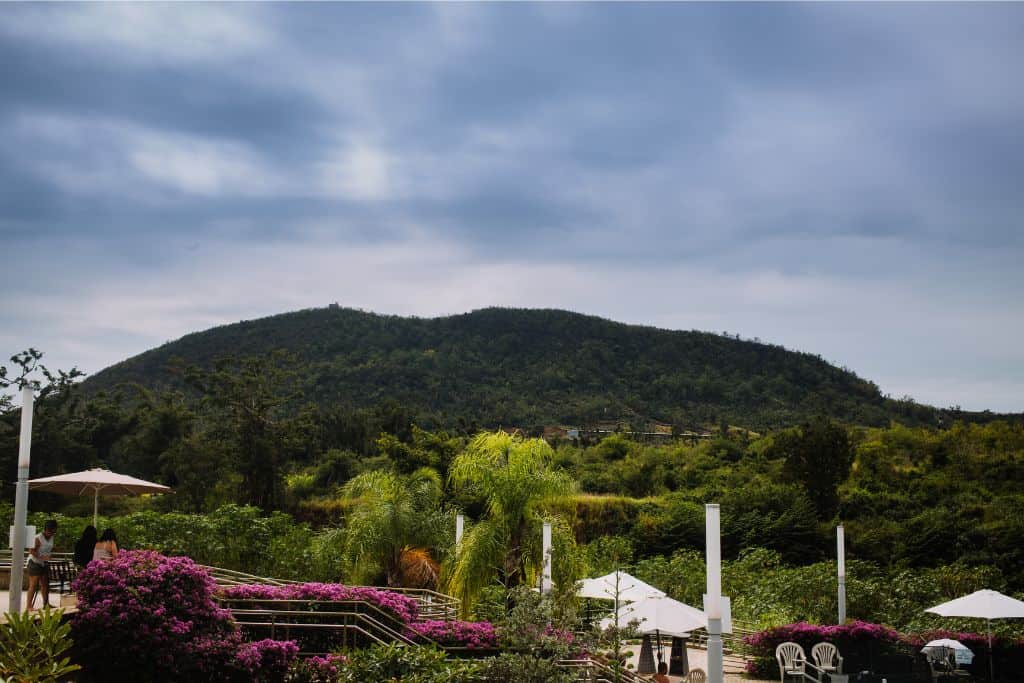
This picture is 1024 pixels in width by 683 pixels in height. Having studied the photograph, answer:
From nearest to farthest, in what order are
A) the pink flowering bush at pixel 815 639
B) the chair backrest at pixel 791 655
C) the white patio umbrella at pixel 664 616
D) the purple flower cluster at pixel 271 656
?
the purple flower cluster at pixel 271 656 < the white patio umbrella at pixel 664 616 < the chair backrest at pixel 791 655 < the pink flowering bush at pixel 815 639

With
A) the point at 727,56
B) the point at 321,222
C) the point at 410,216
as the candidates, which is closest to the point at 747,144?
the point at 727,56

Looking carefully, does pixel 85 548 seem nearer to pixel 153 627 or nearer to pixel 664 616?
pixel 153 627

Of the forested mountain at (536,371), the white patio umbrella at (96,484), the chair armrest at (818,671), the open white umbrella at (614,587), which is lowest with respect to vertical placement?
the chair armrest at (818,671)

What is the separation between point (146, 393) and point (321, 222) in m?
20.4

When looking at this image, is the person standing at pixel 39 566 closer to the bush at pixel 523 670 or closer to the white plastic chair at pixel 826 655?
the bush at pixel 523 670

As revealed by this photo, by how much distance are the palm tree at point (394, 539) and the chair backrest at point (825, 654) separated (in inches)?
321

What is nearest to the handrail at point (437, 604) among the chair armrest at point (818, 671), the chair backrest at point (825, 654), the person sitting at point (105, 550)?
the person sitting at point (105, 550)

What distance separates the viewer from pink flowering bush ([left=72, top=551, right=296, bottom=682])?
10.8 m

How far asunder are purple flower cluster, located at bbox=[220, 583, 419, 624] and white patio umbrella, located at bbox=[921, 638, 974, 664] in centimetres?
817

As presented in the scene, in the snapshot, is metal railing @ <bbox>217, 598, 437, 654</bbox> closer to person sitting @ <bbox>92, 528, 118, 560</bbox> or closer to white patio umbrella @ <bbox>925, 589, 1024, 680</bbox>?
person sitting @ <bbox>92, 528, 118, 560</bbox>

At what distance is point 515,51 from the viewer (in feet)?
57.5

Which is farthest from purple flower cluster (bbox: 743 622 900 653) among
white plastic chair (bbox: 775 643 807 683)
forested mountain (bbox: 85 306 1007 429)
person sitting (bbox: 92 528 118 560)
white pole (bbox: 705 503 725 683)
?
forested mountain (bbox: 85 306 1007 429)

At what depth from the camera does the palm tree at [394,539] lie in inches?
813

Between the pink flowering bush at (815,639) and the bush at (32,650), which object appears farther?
the pink flowering bush at (815,639)
